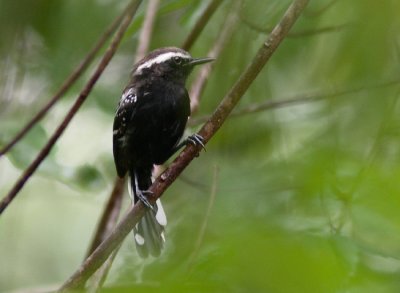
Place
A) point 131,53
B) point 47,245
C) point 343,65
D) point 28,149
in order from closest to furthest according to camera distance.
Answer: point 343,65 → point 28,149 → point 131,53 → point 47,245

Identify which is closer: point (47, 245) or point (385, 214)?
point (385, 214)

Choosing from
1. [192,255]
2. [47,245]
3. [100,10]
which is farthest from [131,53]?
[192,255]

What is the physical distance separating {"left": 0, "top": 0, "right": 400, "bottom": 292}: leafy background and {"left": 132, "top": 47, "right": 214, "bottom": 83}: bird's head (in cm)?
15

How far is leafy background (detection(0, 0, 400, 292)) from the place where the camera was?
109 cm

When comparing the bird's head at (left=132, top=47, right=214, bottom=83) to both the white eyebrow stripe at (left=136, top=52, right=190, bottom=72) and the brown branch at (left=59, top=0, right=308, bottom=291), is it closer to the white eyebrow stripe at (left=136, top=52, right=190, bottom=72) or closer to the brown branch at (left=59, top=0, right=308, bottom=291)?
the white eyebrow stripe at (left=136, top=52, right=190, bottom=72)

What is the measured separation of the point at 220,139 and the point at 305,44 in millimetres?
637

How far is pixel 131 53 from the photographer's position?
5.00 m

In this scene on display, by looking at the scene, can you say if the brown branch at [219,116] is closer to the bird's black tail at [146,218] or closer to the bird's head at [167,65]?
the bird's black tail at [146,218]

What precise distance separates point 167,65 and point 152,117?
29 cm

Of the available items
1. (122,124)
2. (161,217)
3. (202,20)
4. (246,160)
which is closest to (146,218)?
(161,217)

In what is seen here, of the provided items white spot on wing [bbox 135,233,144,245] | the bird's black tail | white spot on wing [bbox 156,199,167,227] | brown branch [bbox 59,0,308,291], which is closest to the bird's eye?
the bird's black tail

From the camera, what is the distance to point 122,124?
3.53 metres

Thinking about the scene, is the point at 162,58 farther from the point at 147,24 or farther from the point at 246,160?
the point at 246,160

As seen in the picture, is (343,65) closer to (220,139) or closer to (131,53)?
(220,139)
